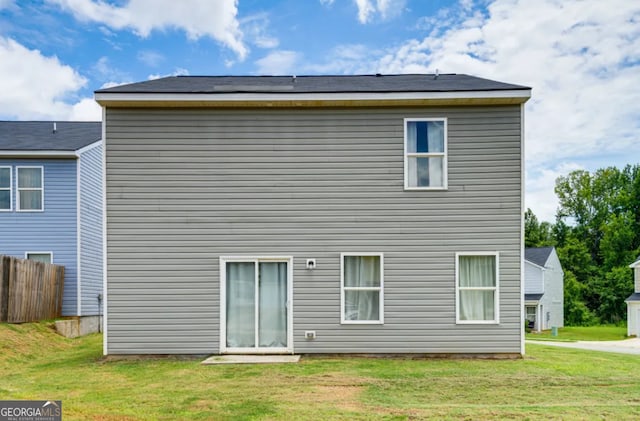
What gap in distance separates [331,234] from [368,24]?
31.3ft

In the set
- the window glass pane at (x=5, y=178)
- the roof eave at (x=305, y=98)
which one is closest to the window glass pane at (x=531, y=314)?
the roof eave at (x=305, y=98)

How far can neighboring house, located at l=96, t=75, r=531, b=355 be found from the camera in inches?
357

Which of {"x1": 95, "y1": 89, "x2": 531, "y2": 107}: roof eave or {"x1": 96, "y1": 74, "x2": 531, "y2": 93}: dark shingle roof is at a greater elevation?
{"x1": 96, "y1": 74, "x2": 531, "y2": 93}: dark shingle roof

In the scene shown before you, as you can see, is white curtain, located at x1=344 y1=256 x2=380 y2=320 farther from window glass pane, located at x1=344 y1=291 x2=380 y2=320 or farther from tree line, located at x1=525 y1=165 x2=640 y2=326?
tree line, located at x1=525 y1=165 x2=640 y2=326

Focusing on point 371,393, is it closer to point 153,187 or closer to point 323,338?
point 323,338

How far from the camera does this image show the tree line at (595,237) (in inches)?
1451

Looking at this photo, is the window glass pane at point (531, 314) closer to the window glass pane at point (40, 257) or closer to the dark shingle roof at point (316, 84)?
the dark shingle roof at point (316, 84)

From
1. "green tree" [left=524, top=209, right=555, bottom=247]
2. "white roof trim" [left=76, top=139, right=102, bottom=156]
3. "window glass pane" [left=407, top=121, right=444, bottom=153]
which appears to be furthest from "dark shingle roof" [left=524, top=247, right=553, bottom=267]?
"white roof trim" [left=76, top=139, right=102, bottom=156]

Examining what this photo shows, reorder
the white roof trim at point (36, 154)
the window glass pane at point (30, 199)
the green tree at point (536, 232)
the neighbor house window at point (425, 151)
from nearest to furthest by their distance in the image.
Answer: the neighbor house window at point (425, 151)
the white roof trim at point (36, 154)
the window glass pane at point (30, 199)
the green tree at point (536, 232)

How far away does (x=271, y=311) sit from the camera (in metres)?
9.21

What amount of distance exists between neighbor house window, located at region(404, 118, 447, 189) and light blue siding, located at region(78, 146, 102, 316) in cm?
1073

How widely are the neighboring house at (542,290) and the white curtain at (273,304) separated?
25015 mm

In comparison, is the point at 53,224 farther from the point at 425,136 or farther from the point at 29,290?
the point at 425,136

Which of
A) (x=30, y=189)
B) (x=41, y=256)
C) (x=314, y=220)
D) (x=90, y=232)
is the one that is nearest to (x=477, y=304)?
(x=314, y=220)
